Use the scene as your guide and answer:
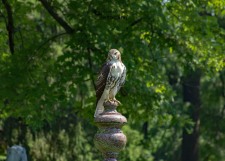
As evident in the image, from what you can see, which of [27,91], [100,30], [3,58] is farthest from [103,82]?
[3,58]

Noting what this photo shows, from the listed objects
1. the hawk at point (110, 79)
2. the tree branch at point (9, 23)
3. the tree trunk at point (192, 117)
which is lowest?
the tree trunk at point (192, 117)

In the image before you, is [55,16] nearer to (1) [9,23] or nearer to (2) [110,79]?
(1) [9,23]

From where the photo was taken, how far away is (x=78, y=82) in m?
15.3

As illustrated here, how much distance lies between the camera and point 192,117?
2777 cm

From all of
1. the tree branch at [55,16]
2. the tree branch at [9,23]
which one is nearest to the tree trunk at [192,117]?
A: the tree branch at [9,23]

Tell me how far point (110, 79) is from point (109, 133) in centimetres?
66

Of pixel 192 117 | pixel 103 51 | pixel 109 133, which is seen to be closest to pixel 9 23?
pixel 103 51

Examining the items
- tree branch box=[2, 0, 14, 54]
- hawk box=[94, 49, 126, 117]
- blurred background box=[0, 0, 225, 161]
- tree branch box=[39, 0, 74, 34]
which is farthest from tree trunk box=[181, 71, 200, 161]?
hawk box=[94, 49, 126, 117]

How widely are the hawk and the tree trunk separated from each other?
18.7m

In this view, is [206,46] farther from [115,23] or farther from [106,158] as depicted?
[106,158]

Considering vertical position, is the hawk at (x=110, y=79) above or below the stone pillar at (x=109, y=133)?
above

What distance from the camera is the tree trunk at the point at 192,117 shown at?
1089 inches

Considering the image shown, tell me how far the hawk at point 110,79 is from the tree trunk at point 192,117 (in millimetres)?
18742

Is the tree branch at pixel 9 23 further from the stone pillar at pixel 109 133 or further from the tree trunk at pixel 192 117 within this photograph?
the tree trunk at pixel 192 117
